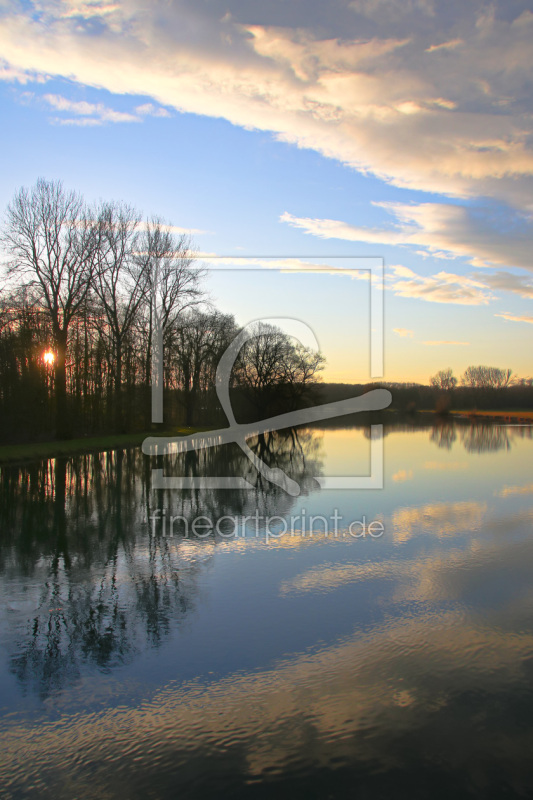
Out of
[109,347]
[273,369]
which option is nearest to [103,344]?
[109,347]

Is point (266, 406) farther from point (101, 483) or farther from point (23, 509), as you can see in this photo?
point (23, 509)

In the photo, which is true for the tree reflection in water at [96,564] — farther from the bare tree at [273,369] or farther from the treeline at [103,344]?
the bare tree at [273,369]

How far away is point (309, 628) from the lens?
565 cm

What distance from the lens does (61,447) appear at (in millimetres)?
27281

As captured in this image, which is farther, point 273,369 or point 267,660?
point 273,369

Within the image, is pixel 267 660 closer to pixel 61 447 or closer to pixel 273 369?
pixel 61 447

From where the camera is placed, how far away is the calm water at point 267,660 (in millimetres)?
3562

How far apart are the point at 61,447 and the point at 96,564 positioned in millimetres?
20537

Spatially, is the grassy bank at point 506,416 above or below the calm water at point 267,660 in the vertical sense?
below

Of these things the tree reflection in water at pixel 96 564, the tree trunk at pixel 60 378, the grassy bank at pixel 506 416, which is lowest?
the grassy bank at pixel 506 416

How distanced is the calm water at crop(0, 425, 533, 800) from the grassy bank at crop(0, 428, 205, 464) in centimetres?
1342

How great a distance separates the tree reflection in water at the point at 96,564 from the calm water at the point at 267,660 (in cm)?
4

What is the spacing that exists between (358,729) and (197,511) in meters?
8.38

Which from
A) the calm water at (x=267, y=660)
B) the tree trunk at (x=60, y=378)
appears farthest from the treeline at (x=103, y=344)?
the calm water at (x=267, y=660)
